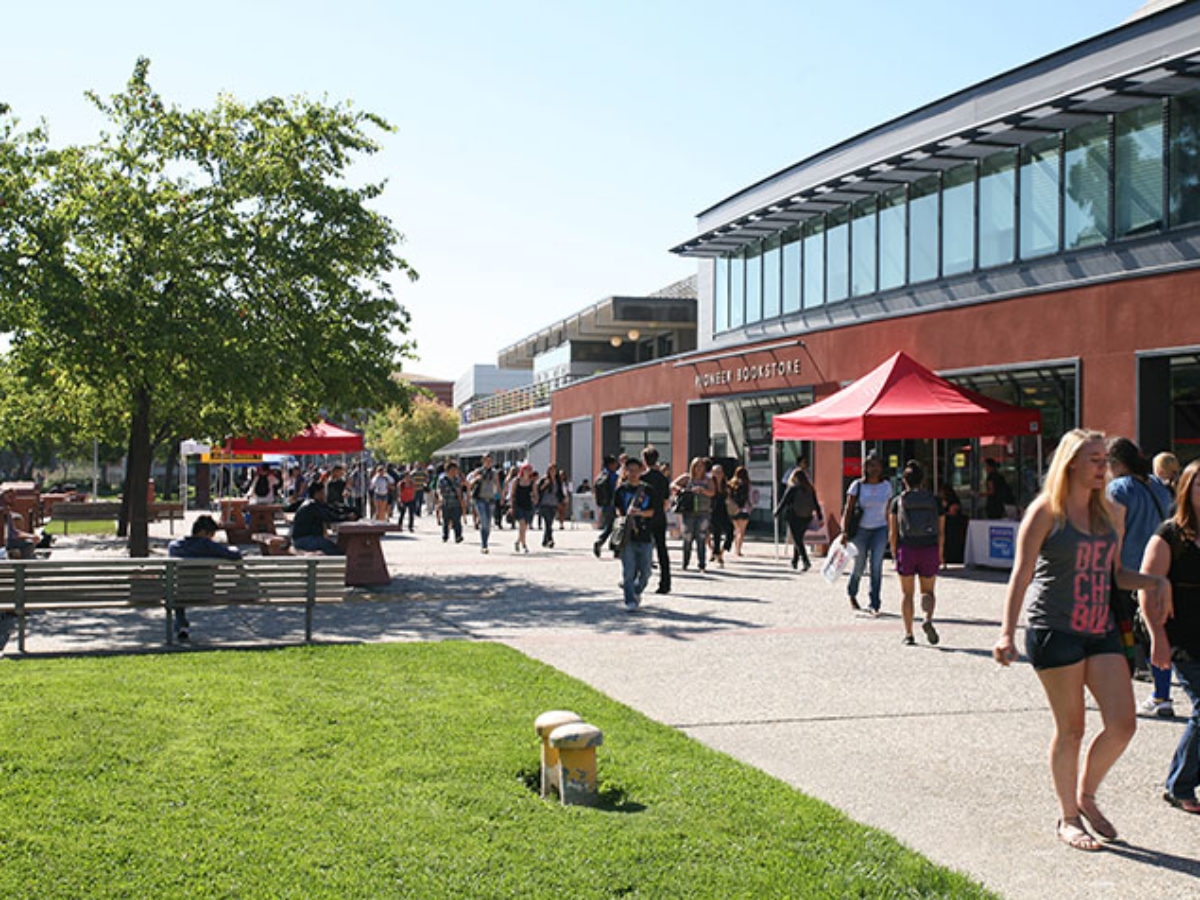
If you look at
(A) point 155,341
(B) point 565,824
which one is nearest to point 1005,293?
(A) point 155,341

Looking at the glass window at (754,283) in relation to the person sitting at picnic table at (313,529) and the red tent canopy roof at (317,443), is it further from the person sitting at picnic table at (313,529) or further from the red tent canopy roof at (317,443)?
the person sitting at picnic table at (313,529)

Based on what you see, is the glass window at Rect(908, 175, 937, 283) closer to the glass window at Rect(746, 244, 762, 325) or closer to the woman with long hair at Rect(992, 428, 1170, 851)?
the glass window at Rect(746, 244, 762, 325)

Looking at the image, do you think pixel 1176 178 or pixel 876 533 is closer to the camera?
pixel 876 533

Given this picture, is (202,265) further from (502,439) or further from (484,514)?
(502,439)

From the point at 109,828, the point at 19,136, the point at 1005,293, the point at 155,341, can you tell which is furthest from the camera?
the point at 1005,293

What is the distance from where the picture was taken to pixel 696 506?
61.9 ft

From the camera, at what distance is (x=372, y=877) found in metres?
4.68

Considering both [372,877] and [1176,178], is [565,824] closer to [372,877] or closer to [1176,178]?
[372,877]

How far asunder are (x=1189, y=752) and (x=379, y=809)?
373 cm

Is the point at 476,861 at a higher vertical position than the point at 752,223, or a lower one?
lower

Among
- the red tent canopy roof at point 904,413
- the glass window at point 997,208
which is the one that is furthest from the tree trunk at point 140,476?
the glass window at point 997,208

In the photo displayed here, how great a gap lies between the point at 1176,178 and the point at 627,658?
1297 cm

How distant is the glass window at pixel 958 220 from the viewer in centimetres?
2314

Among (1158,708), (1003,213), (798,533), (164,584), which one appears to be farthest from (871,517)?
(1003,213)
